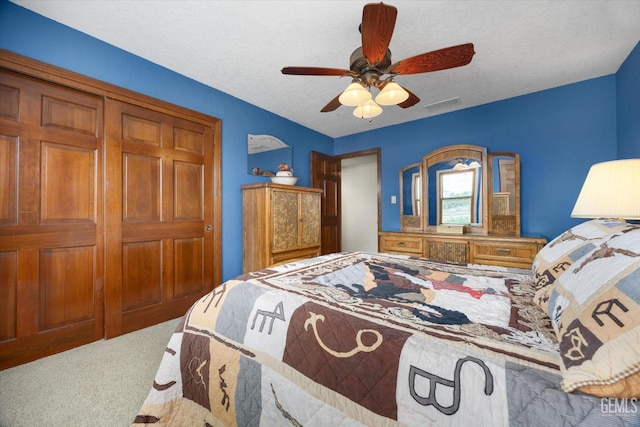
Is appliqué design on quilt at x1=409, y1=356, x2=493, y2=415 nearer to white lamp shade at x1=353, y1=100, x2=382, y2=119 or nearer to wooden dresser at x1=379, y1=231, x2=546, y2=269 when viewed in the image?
white lamp shade at x1=353, y1=100, x2=382, y2=119

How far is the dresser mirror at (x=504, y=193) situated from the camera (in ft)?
10.3

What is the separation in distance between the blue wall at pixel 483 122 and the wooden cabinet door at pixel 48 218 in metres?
0.34

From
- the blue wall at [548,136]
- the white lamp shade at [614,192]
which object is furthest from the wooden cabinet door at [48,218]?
the blue wall at [548,136]

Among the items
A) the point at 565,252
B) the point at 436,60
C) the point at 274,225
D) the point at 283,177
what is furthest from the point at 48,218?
the point at 565,252

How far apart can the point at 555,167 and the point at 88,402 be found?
4.65 m

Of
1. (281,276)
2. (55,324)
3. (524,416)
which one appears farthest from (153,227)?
(524,416)

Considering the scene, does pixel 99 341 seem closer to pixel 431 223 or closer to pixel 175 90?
pixel 175 90

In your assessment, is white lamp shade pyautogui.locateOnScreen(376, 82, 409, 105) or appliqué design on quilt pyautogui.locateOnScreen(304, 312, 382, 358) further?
white lamp shade pyautogui.locateOnScreen(376, 82, 409, 105)

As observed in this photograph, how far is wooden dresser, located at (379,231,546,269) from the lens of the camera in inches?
112

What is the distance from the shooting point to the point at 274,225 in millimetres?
3029

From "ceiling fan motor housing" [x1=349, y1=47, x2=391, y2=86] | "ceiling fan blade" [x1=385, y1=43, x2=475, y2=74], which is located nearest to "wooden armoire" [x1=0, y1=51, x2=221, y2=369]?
"ceiling fan motor housing" [x1=349, y1=47, x2=391, y2=86]

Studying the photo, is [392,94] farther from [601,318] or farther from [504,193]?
[504,193]

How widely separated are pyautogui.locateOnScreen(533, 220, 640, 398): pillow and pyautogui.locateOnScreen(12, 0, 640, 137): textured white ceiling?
181 cm

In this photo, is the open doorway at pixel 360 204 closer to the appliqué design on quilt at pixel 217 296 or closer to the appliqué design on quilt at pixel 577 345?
the appliqué design on quilt at pixel 217 296
